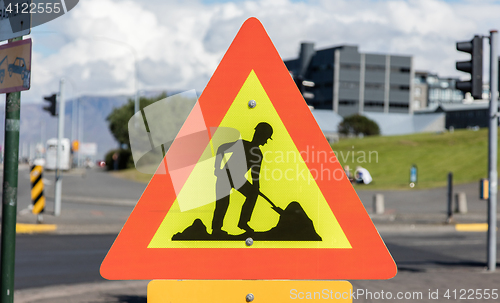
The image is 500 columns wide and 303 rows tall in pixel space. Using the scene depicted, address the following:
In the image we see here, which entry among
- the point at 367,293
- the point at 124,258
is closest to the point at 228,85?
the point at 124,258

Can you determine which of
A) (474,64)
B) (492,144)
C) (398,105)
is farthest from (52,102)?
(398,105)

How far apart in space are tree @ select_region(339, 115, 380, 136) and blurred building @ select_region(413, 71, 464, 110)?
4462 cm

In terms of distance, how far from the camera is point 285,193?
92.6 inches

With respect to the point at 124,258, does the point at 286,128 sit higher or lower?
higher

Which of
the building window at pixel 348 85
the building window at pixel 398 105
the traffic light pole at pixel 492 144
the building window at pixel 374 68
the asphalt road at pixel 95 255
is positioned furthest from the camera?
the building window at pixel 398 105

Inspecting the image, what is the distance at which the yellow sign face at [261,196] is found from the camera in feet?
7.61

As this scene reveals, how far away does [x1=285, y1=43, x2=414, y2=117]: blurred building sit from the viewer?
106 metres

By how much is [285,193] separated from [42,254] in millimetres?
9607

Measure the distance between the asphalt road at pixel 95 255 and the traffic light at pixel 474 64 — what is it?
3.14 m

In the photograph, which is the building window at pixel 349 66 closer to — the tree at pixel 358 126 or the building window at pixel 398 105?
the building window at pixel 398 105

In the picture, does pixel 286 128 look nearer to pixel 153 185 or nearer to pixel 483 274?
pixel 153 185

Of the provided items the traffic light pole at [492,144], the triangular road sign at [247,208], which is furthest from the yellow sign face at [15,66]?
the traffic light pole at [492,144]

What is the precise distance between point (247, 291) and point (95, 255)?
913 centimetres

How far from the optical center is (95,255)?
1071 cm
